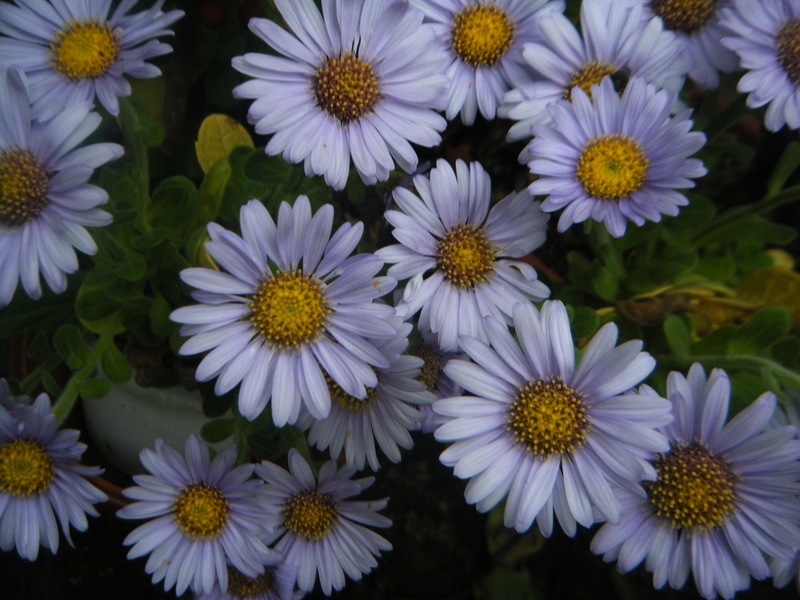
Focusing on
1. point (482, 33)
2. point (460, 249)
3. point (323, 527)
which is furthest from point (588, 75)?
point (323, 527)

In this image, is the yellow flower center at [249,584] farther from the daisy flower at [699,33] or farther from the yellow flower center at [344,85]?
the daisy flower at [699,33]

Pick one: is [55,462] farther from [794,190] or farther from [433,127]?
[794,190]

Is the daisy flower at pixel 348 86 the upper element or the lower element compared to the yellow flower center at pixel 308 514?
upper

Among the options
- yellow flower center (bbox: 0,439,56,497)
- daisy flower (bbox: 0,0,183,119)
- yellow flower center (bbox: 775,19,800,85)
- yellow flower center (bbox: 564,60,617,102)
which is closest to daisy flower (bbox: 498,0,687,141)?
yellow flower center (bbox: 564,60,617,102)

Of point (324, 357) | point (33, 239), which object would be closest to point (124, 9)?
point (33, 239)

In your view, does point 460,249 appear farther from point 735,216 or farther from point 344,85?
point 735,216

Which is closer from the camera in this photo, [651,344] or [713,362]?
[713,362]

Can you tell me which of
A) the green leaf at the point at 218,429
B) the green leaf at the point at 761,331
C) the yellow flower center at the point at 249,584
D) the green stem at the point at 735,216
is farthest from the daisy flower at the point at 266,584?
the green stem at the point at 735,216
